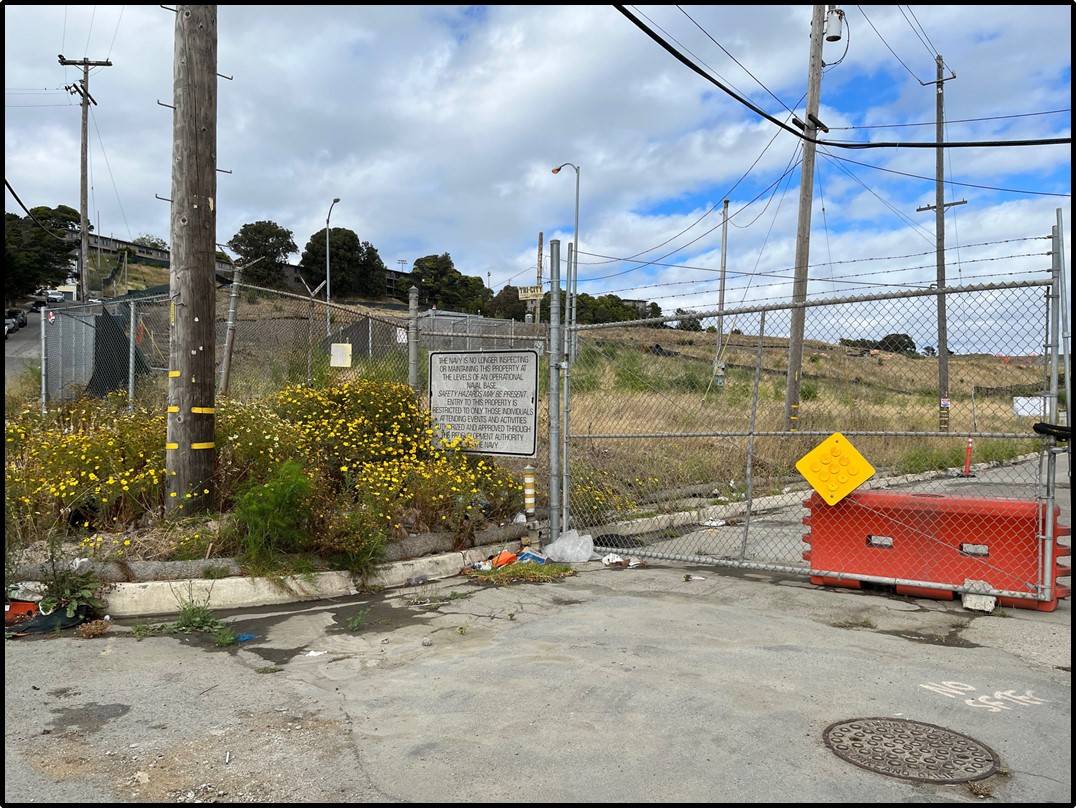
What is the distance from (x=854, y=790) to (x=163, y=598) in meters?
5.30

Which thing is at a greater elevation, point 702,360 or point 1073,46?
point 1073,46

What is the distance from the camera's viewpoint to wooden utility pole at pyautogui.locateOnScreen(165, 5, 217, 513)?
732 centimetres

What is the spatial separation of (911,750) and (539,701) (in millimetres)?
1873

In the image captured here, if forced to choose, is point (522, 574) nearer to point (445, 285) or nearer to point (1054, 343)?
point (1054, 343)

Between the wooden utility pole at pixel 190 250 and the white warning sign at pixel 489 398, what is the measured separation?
2796mm

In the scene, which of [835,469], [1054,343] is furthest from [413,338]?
[1054,343]

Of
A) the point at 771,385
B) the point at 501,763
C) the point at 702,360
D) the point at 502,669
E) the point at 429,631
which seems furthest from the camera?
the point at 771,385

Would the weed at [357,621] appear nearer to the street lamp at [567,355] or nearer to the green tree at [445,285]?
the street lamp at [567,355]

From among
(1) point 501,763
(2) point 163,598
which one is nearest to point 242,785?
(1) point 501,763

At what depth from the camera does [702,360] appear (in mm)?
9586

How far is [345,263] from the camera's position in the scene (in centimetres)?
7106

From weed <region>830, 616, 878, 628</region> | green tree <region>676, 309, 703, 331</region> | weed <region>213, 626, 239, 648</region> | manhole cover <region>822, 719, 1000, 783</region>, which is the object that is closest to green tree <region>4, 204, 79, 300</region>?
green tree <region>676, 309, 703, 331</region>

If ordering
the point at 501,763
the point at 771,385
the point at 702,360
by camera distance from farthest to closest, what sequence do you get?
the point at 771,385 → the point at 702,360 → the point at 501,763

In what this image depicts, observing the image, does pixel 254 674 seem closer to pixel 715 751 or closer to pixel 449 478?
pixel 715 751
